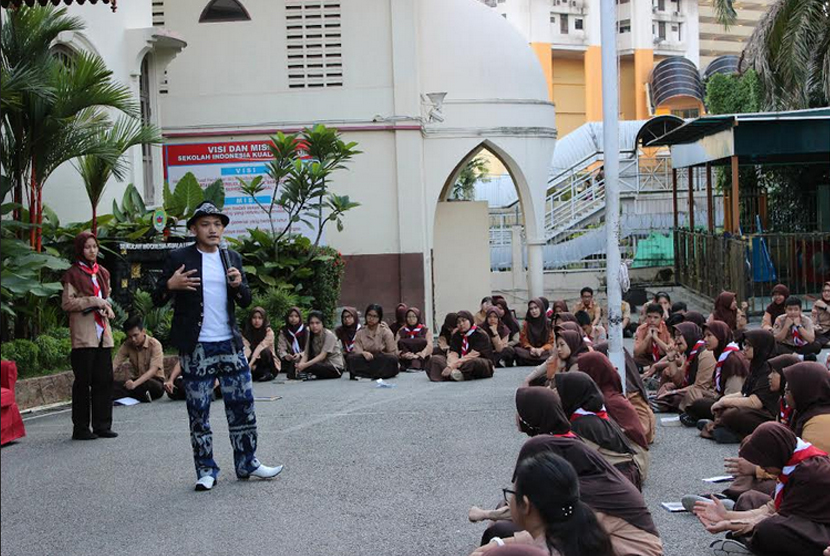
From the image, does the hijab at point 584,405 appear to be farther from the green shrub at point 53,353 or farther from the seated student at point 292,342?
the seated student at point 292,342

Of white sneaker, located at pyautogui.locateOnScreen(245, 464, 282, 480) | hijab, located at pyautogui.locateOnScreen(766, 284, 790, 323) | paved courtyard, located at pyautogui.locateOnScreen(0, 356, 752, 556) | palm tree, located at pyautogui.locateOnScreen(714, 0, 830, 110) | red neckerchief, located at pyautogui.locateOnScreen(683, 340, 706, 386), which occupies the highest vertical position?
palm tree, located at pyautogui.locateOnScreen(714, 0, 830, 110)

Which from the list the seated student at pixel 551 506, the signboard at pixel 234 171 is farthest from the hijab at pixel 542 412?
the signboard at pixel 234 171

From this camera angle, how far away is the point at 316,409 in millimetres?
12812

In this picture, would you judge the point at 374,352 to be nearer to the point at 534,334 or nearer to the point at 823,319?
the point at 534,334

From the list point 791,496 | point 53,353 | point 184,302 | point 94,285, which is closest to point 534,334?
point 53,353

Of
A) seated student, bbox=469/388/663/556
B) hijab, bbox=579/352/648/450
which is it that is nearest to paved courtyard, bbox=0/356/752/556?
hijab, bbox=579/352/648/450

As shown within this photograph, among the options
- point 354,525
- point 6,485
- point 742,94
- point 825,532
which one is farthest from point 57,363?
point 742,94

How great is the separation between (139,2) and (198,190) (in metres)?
3.34

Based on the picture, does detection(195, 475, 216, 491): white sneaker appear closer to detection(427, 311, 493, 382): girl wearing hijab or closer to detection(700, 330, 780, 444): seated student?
detection(700, 330, 780, 444): seated student

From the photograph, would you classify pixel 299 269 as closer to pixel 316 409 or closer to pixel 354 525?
pixel 316 409

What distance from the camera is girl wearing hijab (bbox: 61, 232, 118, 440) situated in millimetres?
10547

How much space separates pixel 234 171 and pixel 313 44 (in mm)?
3129

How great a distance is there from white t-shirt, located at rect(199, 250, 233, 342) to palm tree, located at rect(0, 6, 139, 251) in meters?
5.20

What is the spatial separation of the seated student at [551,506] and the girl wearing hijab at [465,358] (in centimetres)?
1162
